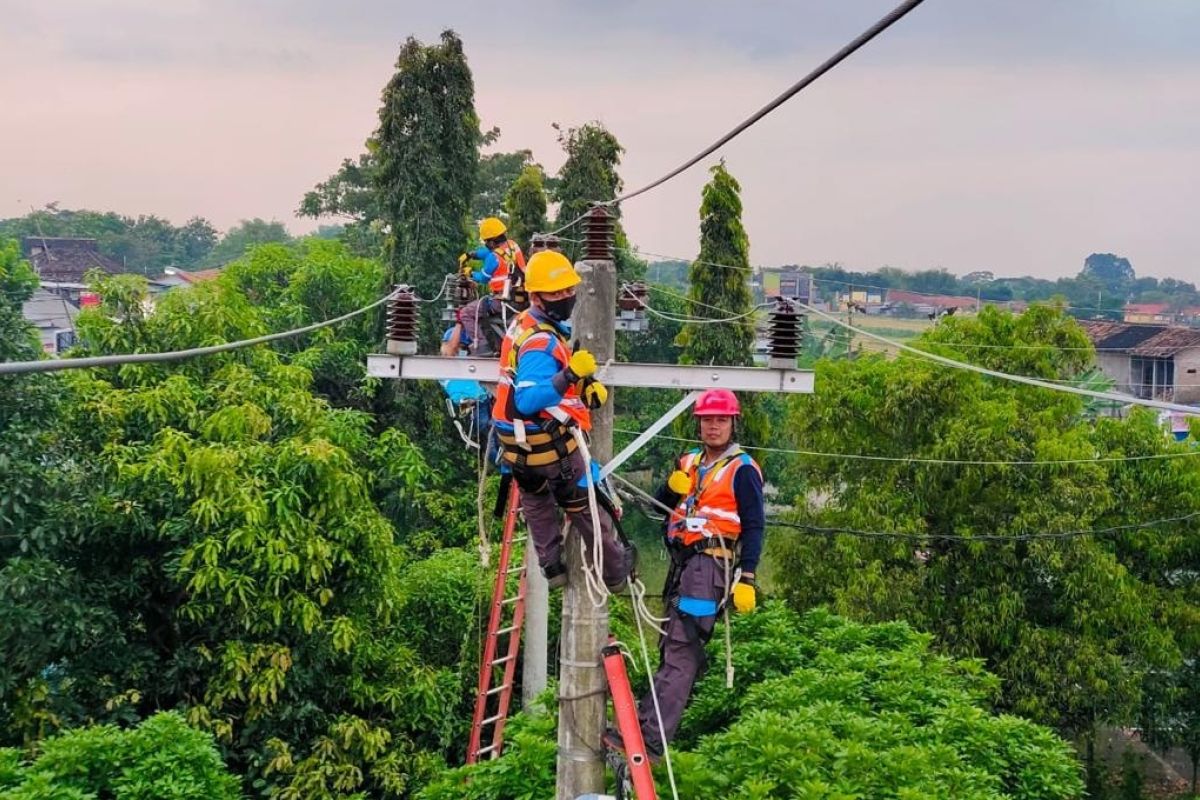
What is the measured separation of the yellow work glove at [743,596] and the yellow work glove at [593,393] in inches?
48.1

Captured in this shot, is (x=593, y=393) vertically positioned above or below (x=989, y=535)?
above

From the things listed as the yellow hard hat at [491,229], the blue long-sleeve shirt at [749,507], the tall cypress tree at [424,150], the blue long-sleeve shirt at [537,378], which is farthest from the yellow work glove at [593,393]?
the tall cypress tree at [424,150]

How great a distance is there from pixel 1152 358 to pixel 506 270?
2866 cm

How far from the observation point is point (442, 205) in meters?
20.0

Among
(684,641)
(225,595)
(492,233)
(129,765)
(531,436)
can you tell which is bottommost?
(129,765)

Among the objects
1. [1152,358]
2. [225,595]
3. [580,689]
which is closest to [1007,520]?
[225,595]

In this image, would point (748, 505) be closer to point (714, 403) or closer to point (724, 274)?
point (714, 403)

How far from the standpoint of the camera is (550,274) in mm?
4996

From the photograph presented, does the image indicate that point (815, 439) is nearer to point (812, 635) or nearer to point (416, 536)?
point (416, 536)

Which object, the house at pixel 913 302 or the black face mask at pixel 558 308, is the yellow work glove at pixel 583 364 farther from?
the house at pixel 913 302

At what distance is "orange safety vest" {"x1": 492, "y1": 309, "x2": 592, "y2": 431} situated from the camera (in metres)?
4.89

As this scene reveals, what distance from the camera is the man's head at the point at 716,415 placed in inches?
237

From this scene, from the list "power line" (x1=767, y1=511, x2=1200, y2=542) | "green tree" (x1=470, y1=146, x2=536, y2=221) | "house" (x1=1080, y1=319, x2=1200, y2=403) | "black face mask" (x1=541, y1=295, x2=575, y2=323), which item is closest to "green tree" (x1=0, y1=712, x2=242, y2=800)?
"black face mask" (x1=541, y1=295, x2=575, y2=323)

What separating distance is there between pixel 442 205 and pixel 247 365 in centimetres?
712
